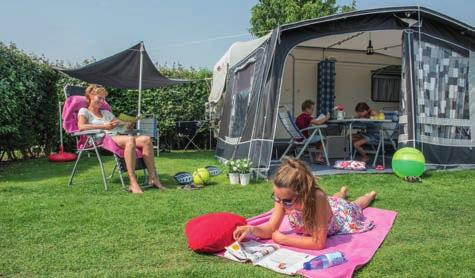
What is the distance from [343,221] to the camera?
2850 millimetres

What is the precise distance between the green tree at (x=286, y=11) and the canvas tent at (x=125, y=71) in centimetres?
1235

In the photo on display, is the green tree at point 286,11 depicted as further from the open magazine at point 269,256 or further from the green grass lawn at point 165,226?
the open magazine at point 269,256

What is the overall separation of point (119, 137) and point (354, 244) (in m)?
2.71

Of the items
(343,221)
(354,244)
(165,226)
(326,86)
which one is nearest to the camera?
(354,244)

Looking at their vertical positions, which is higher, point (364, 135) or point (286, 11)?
point (286, 11)

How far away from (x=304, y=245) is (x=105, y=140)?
2.74 m

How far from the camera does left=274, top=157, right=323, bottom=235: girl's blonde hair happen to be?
225cm

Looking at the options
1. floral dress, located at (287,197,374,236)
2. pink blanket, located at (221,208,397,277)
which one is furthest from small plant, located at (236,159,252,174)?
floral dress, located at (287,197,374,236)

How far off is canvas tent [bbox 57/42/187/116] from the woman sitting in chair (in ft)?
5.41

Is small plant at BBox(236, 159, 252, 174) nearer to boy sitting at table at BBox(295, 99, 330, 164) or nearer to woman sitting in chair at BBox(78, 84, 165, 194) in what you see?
woman sitting in chair at BBox(78, 84, 165, 194)

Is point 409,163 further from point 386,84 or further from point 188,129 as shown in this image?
point 188,129

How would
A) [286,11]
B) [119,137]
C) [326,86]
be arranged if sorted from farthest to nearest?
[286,11]
[326,86]
[119,137]

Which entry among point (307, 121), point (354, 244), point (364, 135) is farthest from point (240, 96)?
point (354, 244)

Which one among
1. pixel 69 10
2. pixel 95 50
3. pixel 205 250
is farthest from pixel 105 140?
pixel 69 10
